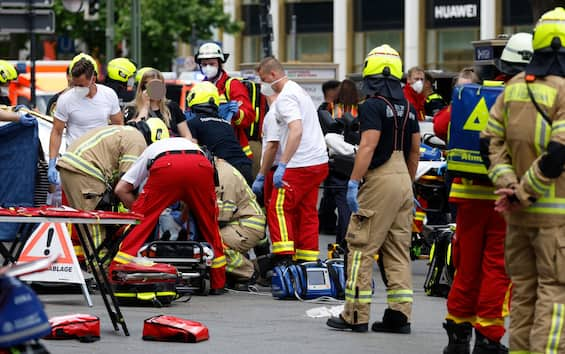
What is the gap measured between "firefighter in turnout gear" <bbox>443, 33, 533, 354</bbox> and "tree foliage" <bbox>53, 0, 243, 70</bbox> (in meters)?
36.7

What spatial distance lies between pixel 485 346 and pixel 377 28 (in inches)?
1886

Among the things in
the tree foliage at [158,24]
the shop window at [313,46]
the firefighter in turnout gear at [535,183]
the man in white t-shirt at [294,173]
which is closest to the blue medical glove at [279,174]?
the man in white t-shirt at [294,173]

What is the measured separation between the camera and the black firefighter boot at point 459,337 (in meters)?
9.20

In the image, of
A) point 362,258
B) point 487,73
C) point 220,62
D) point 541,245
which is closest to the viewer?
point 541,245

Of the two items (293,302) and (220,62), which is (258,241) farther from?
(220,62)

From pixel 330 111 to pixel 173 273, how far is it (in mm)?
6786

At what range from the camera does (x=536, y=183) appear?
774 centimetres

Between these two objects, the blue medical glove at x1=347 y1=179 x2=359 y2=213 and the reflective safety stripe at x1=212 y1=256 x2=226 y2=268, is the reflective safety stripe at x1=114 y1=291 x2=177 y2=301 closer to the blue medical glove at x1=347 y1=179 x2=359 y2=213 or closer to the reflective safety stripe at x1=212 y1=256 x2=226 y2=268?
the reflective safety stripe at x1=212 y1=256 x2=226 y2=268

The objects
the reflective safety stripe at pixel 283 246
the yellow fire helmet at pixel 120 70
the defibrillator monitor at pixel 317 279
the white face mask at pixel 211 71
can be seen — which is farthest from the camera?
the white face mask at pixel 211 71

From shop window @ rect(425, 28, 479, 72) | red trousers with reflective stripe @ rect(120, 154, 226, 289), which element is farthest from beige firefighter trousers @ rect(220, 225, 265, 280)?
shop window @ rect(425, 28, 479, 72)

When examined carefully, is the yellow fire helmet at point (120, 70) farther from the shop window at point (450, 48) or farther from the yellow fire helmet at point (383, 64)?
the shop window at point (450, 48)

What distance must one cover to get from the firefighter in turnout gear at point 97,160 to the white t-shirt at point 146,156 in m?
0.40

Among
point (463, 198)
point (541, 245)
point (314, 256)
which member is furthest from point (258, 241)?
point (541, 245)

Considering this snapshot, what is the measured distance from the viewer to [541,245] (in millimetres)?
7848
